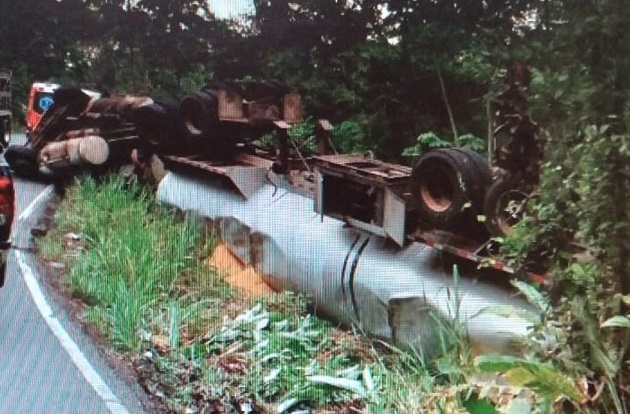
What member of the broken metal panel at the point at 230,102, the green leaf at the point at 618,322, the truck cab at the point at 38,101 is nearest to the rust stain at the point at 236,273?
the broken metal panel at the point at 230,102

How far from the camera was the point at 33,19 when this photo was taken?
5.47ft

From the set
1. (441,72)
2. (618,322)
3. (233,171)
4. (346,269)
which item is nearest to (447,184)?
(441,72)

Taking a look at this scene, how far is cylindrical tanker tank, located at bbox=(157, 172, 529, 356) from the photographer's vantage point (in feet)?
5.26

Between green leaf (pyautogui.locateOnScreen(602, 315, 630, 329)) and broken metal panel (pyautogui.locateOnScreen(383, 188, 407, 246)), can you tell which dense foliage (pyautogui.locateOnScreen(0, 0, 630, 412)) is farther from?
broken metal panel (pyautogui.locateOnScreen(383, 188, 407, 246))

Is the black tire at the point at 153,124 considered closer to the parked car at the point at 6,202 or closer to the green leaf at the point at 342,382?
the parked car at the point at 6,202

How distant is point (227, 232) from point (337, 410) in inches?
28.7

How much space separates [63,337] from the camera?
1.82 m

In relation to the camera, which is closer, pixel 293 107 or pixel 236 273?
pixel 293 107

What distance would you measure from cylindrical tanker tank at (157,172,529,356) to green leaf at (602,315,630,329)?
0.27 m

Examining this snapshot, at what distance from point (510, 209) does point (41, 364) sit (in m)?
0.99

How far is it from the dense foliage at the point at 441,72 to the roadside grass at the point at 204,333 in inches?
11.4

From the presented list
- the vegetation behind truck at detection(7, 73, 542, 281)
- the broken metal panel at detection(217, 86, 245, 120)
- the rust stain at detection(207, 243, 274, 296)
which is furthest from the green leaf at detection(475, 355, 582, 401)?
the rust stain at detection(207, 243, 274, 296)

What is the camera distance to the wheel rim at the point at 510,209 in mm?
1445

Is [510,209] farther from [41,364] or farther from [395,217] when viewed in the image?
[41,364]
